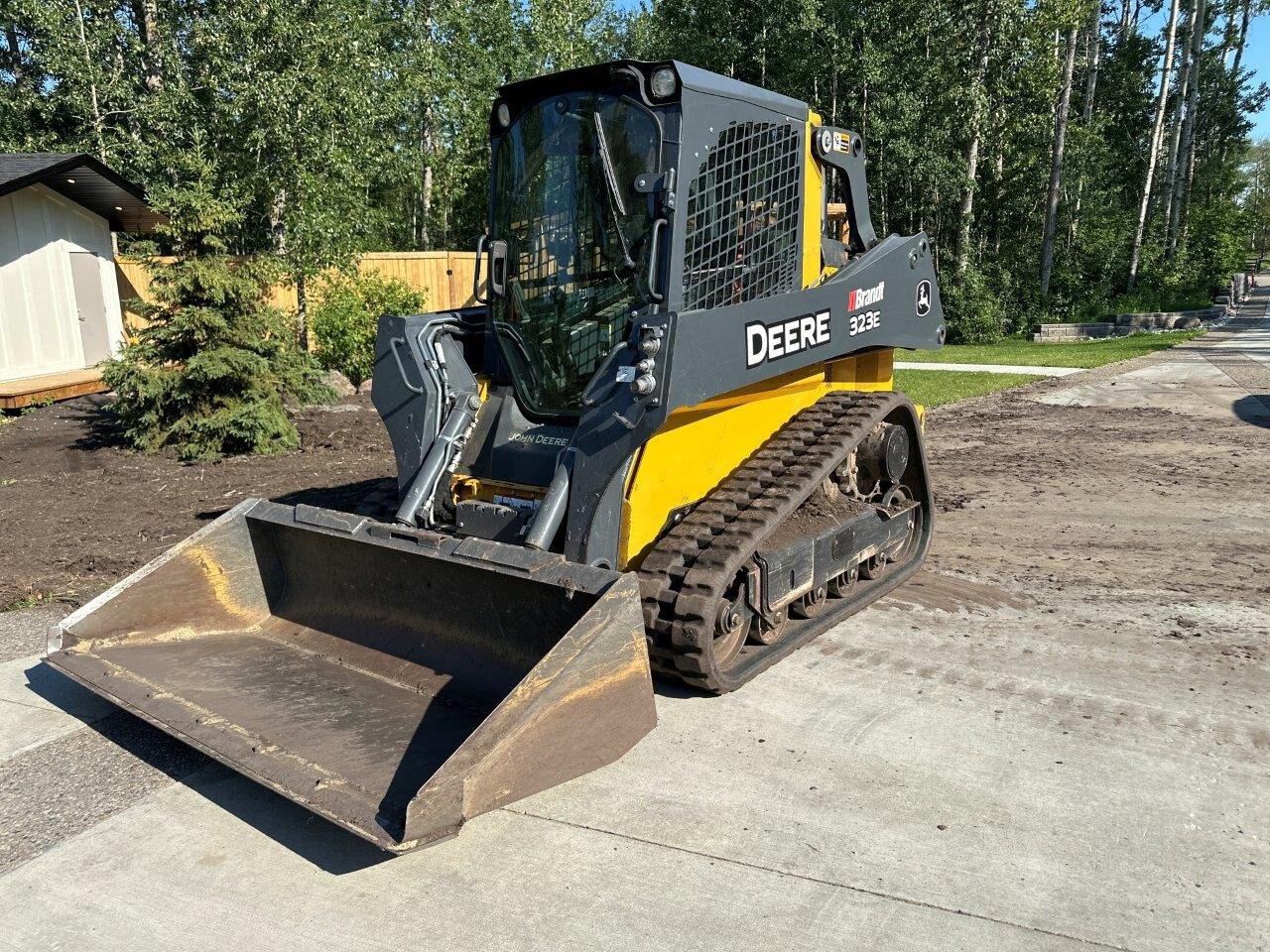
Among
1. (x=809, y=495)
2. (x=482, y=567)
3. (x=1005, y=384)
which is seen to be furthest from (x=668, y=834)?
(x=1005, y=384)

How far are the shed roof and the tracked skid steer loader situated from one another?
11.7m

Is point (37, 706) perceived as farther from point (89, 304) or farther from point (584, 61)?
point (584, 61)

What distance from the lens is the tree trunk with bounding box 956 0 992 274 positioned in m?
22.5

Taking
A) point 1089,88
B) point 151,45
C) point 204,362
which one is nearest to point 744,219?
point 204,362

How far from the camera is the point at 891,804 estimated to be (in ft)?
11.9

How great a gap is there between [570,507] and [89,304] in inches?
613

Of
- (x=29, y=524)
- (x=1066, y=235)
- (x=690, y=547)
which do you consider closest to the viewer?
(x=690, y=547)

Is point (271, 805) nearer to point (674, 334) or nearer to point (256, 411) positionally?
point (674, 334)

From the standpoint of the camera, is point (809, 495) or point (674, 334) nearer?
point (674, 334)

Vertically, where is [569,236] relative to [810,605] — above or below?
above

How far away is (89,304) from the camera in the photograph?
16.8 meters

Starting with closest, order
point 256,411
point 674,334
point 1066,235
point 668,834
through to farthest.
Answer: point 668,834 < point 674,334 < point 256,411 < point 1066,235

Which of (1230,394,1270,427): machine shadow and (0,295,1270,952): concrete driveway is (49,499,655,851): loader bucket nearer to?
(0,295,1270,952): concrete driveway

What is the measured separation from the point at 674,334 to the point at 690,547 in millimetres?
929
